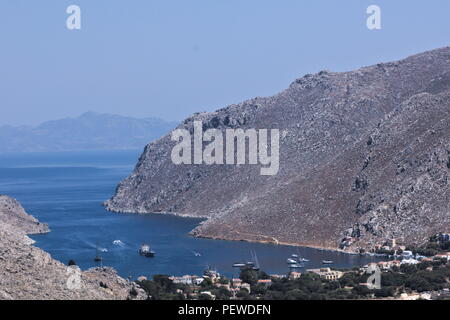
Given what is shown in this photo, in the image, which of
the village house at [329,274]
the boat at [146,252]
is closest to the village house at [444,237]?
the village house at [329,274]

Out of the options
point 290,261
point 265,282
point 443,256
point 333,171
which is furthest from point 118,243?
point 443,256

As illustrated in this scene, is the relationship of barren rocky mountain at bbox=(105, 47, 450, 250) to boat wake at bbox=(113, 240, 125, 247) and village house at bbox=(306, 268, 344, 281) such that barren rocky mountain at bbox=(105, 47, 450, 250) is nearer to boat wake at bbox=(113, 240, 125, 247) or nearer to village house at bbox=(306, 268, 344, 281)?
boat wake at bbox=(113, 240, 125, 247)

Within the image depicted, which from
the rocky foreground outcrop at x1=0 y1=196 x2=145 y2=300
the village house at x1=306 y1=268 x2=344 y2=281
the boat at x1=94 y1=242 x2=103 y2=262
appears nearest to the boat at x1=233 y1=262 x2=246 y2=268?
the village house at x1=306 y1=268 x2=344 y2=281

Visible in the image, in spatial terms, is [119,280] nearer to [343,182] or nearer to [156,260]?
[156,260]

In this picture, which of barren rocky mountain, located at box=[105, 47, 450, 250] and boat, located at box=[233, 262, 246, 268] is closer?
boat, located at box=[233, 262, 246, 268]

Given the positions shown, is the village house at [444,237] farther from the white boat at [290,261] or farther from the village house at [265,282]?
the village house at [265,282]

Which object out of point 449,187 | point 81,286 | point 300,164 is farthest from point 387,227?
point 81,286

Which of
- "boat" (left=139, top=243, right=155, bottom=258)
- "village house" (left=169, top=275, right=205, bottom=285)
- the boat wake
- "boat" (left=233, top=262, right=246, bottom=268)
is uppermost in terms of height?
the boat wake

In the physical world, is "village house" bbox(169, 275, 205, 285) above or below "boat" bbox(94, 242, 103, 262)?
below
